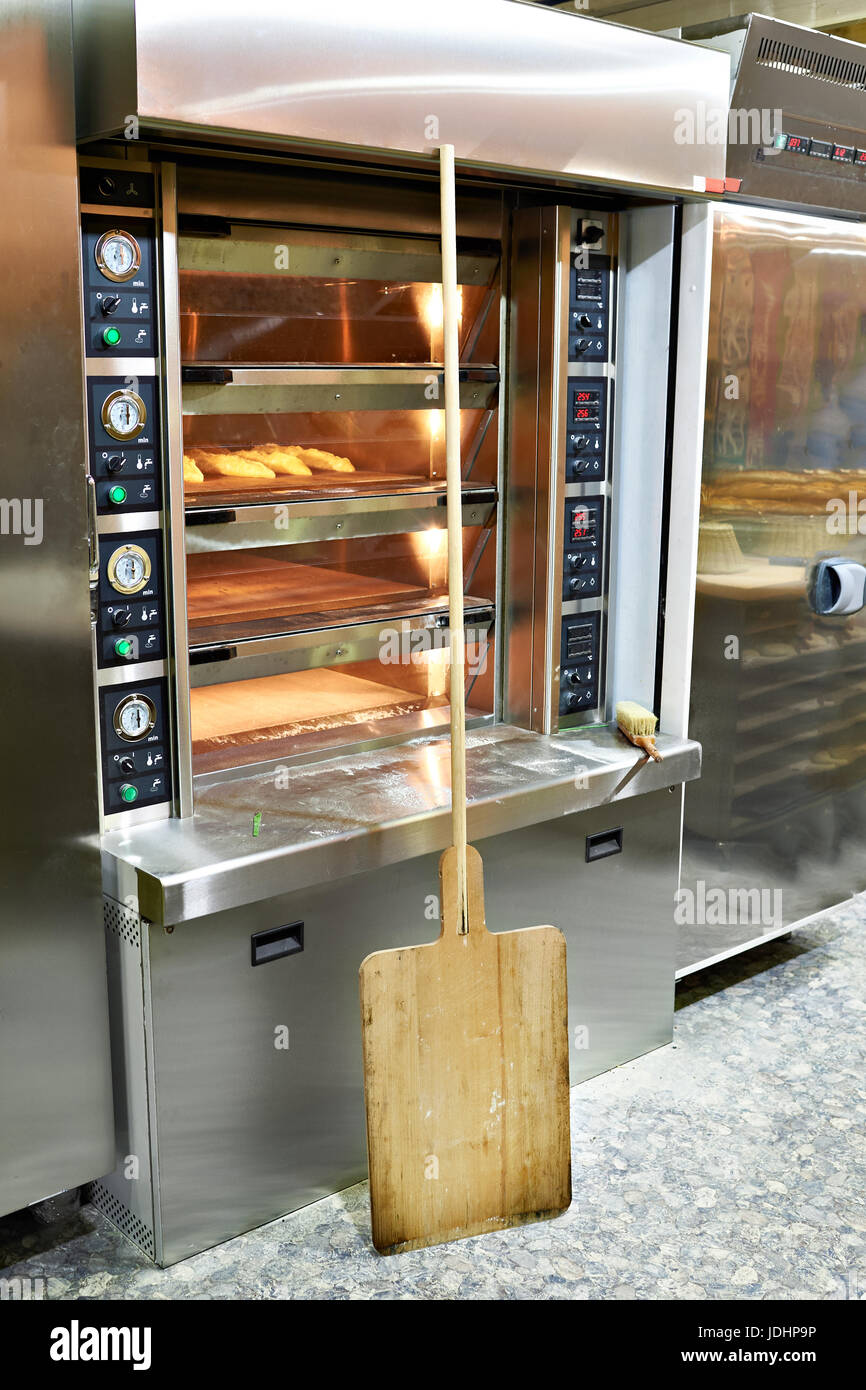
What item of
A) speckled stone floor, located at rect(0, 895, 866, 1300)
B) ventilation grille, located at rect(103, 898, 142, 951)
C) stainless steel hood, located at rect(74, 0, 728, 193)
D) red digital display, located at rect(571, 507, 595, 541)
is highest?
A: stainless steel hood, located at rect(74, 0, 728, 193)

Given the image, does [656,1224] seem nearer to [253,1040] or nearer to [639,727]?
[253,1040]

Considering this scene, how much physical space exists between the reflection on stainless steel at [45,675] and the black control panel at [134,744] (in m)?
0.16

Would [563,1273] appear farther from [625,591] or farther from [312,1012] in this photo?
[625,591]

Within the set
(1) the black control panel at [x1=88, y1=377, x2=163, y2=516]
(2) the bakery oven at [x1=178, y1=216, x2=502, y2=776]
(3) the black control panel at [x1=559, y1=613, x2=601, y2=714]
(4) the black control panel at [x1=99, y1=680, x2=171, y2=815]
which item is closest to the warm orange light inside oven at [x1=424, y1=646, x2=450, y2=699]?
(2) the bakery oven at [x1=178, y1=216, x2=502, y2=776]

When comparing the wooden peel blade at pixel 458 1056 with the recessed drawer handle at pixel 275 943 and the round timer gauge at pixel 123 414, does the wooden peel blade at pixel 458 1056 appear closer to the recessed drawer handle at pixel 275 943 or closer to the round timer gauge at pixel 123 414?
the recessed drawer handle at pixel 275 943

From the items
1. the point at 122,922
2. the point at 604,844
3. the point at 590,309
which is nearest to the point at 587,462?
the point at 590,309

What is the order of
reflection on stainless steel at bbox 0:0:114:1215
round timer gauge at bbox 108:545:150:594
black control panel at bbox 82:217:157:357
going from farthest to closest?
round timer gauge at bbox 108:545:150:594
black control panel at bbox 82:217:157:357
reflection on stainless steel at bbox 0:0:114:1215

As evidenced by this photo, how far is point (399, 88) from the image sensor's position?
2250 millimetres

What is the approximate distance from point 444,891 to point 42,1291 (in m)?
0.99

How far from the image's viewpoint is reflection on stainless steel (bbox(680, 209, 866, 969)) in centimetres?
308

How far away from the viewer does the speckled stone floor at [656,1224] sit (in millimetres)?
2338

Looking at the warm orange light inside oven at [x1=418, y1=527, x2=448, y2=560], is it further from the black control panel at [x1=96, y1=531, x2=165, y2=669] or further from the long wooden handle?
the black control panel at [x1=96, y1=531, x2=165, y2=669]

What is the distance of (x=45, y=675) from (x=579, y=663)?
143 centimetres

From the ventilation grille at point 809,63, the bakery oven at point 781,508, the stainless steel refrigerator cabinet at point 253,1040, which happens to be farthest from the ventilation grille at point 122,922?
the ventilation grille at point 809,63
